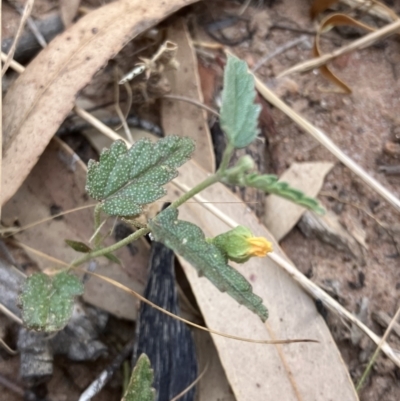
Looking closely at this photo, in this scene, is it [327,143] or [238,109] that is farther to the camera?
[327,143]

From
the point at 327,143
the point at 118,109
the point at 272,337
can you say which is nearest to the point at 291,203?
the point at 327,143

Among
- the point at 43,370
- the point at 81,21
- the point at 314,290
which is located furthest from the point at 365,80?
the point at 43,370

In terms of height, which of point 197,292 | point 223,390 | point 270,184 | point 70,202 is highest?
point 270,184

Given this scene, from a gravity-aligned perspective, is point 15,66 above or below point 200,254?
above

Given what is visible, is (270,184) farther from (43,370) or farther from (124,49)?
(124,49)

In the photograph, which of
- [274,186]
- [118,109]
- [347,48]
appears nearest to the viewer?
[274,186]

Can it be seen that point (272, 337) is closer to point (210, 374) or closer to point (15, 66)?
point (210, 374)
